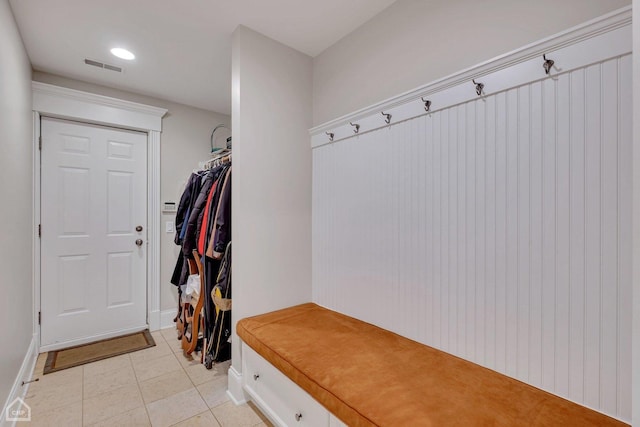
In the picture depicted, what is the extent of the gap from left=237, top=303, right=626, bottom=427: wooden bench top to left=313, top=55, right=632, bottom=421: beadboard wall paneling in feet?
0.36

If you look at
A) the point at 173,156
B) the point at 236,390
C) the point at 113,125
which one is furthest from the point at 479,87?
the point at 113,125

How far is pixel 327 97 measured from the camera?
85.0 inches

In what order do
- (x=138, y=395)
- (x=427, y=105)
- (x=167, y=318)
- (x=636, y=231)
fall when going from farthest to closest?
(x=167, y=318), (x=138, y=395), (x=427, y=105), (x=636, y=231)

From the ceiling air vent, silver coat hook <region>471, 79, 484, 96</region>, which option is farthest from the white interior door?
silver coat hook <region>471, 79, 484, 96</region>

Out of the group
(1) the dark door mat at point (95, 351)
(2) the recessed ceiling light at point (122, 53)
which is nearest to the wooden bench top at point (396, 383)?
(1) the dark door mat at point (95, 351)

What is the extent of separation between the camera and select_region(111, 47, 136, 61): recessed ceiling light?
85.7 inches

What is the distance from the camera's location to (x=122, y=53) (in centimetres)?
223

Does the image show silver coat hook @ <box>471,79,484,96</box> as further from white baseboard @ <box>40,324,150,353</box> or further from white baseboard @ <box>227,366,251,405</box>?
white baseboard @ <box>40,324,150,353</box>

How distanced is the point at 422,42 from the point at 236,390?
91.6 inches

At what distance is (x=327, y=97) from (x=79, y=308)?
2865mm

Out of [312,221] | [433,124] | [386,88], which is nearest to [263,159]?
[312,221]

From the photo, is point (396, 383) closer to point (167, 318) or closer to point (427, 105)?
point (427, 105)

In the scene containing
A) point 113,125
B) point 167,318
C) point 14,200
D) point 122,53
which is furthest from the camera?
point 167,318

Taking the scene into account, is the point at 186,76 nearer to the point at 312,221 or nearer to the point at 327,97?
the point at 327,97
